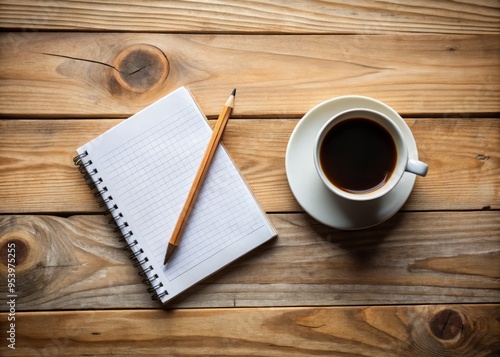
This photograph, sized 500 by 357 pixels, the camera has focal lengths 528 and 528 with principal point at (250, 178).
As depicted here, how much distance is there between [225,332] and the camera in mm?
865

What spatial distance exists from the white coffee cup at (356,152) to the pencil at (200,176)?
0.16m

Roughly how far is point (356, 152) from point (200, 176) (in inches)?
9.8

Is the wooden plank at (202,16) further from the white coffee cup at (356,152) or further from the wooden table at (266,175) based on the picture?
the white coffee cup at (356,152)

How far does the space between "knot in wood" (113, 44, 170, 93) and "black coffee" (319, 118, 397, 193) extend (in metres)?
0.31

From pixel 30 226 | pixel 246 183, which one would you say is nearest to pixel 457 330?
pixel 246 183

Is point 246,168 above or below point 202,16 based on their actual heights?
below

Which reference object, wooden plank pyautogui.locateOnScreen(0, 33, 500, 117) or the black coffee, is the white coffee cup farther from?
wooden plank pyautogui.locateOnScreen(0, 33, 500, 117)

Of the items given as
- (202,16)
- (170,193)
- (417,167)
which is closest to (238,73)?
(202,16)

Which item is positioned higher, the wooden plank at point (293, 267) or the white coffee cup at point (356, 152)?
the white coffee cup at point (356, 152)

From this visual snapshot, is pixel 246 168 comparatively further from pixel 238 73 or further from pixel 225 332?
pixel 225 332

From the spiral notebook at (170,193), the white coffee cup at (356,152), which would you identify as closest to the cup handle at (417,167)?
the white coffee cup at (356,152)

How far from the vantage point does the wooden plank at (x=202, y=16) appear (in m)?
0.89

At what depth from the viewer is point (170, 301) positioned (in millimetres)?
866

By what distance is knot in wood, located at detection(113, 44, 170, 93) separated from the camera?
0.89m
